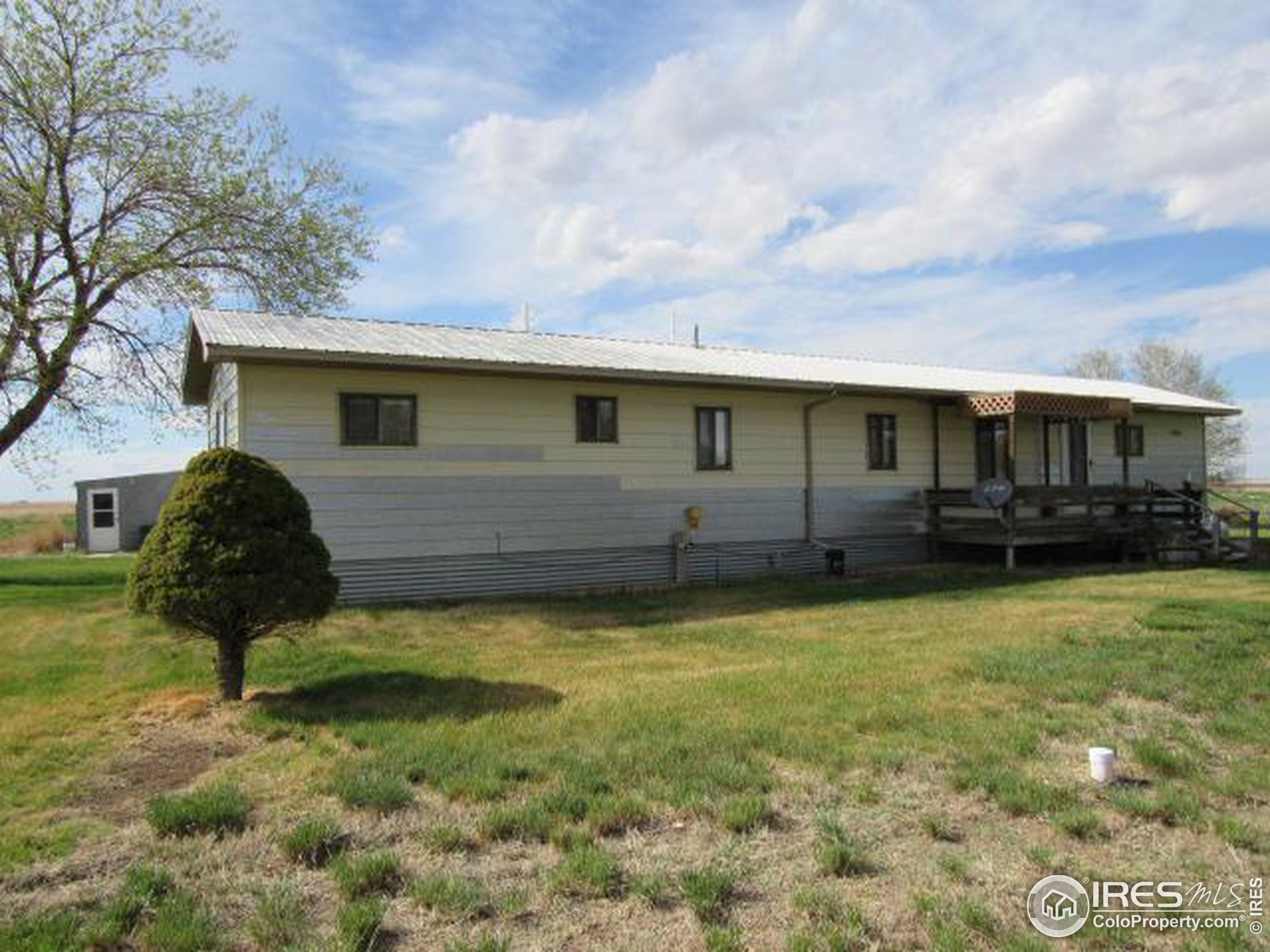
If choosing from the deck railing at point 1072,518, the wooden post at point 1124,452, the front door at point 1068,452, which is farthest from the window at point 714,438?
the wooden post at point 1124,452

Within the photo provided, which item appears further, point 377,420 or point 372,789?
point 377,420

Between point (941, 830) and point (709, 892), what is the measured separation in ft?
4.07

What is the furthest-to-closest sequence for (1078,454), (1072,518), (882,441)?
(1078,454)
(882,441)
(1072,518)

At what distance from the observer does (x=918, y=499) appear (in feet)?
56.7

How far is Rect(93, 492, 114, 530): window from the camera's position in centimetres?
2650

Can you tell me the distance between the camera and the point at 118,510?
26594 mm

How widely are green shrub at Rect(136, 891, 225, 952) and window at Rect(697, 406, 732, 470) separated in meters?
11.7

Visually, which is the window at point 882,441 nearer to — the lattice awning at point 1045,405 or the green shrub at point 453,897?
the lattice awning at point 1045,405

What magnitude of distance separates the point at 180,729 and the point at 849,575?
11.2 m

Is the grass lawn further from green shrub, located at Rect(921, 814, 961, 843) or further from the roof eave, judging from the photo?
the roof eave

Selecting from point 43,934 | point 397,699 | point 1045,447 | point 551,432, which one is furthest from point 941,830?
point 1045,447

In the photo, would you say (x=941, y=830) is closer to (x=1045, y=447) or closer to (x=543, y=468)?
(x=543, y=468)

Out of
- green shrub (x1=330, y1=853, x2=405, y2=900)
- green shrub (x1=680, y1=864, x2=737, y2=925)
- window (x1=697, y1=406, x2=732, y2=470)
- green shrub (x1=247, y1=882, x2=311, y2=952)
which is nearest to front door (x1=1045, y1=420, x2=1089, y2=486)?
window (x1=697, y1=406, x2=732, y2=470)

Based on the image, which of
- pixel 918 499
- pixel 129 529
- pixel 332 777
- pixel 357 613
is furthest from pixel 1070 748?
pixel 129 529
